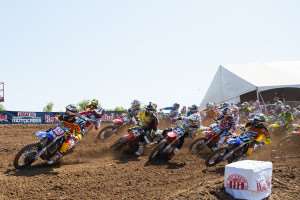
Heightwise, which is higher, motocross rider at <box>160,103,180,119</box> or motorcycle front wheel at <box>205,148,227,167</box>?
motocross rider at <box>160,103,180,119</box>

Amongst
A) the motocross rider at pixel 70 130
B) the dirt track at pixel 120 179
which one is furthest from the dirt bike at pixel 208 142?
the motocross rider at pixel 70 130

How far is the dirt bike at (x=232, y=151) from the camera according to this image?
40.1 feet

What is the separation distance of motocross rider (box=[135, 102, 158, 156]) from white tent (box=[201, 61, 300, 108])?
24.6 metres

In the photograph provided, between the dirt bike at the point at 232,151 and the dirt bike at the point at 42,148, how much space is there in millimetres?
3863

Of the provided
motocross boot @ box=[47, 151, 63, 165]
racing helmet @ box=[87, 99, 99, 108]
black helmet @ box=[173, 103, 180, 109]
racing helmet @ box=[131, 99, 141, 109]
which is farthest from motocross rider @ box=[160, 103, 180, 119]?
motocross boot @ box=[47, 151, 63, 165]

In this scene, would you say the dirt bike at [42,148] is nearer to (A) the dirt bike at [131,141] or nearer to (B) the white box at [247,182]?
(A) the dirt bike at [131,141]

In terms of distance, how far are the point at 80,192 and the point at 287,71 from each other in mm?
36203

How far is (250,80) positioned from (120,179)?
3039 cm

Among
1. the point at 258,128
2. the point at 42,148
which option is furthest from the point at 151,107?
the point at 42,148

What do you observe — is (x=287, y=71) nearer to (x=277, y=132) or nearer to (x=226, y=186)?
(x=277, y=132)

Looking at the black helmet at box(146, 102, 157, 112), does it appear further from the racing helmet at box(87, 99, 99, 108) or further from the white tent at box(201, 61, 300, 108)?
the white tent at box(201, 61, 300, 108)

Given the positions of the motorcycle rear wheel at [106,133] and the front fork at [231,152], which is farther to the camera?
the motorcycle rear wheel at [106,133]

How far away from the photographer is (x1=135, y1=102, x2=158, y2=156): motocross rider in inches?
561

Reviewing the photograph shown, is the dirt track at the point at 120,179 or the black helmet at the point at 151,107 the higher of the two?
the black helmet at the point at 151,107
